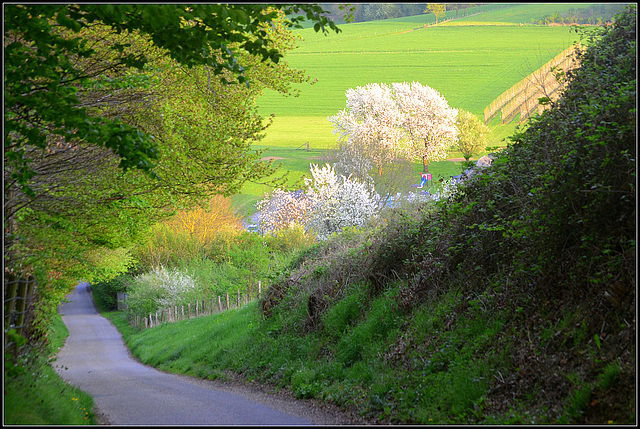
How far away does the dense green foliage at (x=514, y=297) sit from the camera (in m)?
6.05

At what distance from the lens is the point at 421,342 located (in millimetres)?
9164

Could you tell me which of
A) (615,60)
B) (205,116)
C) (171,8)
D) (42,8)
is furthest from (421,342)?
(205,116)

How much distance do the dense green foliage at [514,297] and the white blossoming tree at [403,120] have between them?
47.9 meters

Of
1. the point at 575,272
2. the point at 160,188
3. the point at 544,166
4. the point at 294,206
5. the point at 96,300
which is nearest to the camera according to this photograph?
the point at 575,272

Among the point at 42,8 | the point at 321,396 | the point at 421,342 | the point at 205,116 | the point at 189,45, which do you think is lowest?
the point at 321,396

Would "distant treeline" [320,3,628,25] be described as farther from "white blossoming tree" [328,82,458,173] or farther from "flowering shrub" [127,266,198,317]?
"flowering shrub" [127,266,198,317]

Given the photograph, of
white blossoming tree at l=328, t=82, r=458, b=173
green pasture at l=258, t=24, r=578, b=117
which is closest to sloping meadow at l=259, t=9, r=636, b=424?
white blossoming tree at l=328, t=82, r=458, b=173

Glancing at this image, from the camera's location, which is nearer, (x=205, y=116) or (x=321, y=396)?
(x=321, y=396)

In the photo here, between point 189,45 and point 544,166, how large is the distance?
5.91 metres

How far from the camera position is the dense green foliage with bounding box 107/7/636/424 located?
6047mm

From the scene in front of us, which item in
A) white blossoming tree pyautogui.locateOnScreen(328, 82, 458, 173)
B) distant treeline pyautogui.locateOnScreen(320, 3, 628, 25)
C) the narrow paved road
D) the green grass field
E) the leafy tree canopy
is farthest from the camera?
the green grass field

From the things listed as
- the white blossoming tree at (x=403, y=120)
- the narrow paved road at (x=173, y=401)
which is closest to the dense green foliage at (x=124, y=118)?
the narrow paved road at (x=173, y=401)

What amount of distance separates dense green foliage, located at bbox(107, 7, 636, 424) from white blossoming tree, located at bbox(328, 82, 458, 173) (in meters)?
47.9

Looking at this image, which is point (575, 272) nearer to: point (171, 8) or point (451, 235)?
point (451, 235)
